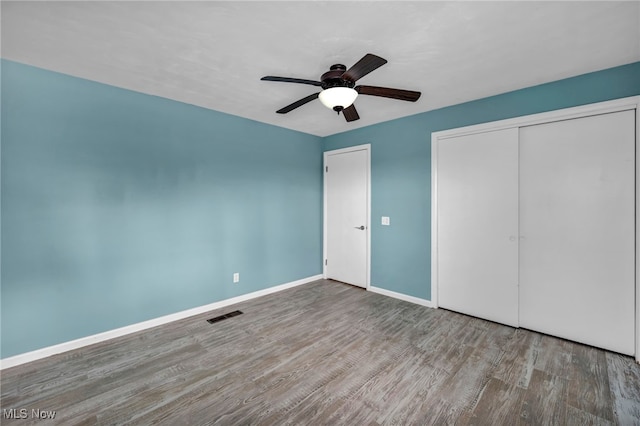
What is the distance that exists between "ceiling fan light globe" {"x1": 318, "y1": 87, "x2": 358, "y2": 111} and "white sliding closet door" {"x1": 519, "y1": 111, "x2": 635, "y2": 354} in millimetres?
2039

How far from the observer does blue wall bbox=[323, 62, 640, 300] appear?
2785mm

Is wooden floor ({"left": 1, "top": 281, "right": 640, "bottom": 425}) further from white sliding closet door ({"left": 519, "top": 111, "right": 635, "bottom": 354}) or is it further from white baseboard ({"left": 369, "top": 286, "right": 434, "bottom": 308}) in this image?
white baseboard ({"left": 369, "top": 286, "right": 434, "bottom": 308})

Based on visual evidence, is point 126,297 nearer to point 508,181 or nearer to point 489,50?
point 489,50

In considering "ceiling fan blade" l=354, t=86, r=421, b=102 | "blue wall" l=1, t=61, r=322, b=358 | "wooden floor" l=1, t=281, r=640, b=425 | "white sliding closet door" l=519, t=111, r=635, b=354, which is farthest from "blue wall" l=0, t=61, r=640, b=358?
"ceiling fan blade" l=354, t=86, r=421, b=102

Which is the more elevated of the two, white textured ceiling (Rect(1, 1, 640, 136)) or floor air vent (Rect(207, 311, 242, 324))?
white textured ceiling (Rect(1, 1, 640, 136))

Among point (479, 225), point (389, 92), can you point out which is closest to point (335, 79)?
point (389, 92)

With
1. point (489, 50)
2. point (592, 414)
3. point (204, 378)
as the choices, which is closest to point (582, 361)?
point (592, 414)

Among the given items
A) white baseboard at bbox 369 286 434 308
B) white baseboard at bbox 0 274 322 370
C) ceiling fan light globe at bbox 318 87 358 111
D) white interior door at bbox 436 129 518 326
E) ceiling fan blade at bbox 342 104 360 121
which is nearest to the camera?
ceiling fan light globe at bbox 318 87 358 111

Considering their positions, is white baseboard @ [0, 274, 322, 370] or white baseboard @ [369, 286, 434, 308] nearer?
white baseboard @ [0, 274, 322, 370]

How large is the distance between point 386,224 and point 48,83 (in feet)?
12.8

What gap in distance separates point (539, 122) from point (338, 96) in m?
2.15

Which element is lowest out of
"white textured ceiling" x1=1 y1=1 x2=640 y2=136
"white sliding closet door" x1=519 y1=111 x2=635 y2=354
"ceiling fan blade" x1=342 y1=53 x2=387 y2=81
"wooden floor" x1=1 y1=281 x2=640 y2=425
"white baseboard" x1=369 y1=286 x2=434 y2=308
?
"wooden floor" x1=1 y1=281 x2=640 y2=425

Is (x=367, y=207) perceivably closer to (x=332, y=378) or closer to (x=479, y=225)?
(x=479, y=225)

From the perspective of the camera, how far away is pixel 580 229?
2516 millimetres
